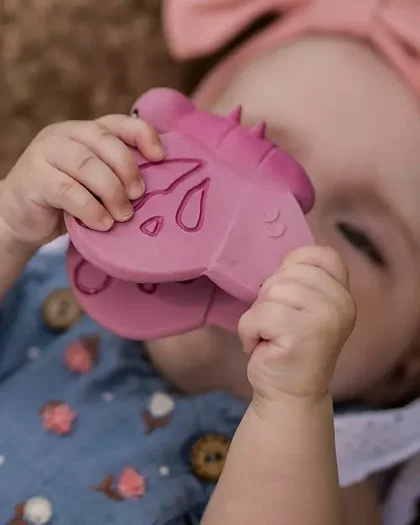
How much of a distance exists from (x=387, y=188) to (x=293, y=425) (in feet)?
0.94

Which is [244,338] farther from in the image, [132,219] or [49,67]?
[49,67]

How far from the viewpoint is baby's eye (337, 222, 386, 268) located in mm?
827

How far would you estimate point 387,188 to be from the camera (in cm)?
82

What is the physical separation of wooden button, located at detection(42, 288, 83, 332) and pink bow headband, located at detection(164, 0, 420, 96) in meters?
0.28

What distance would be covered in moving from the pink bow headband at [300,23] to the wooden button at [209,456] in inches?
14.5

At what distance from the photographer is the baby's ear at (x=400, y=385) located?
906 millimetres

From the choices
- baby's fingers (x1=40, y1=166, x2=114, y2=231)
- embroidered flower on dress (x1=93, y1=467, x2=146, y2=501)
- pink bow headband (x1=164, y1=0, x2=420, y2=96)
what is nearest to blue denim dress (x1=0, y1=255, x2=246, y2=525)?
embroidered flower on dress (x1=93, y1=467, x2=146, y2=501)

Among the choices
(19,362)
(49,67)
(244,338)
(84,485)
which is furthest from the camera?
(49,67)

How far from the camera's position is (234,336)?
83 cm

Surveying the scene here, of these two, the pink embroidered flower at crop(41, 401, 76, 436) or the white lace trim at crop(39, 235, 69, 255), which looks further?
the white lace trim at crop(39, 235, 69, 255)

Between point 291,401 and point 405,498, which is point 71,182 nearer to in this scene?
point 291,401

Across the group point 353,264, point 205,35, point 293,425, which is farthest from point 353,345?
point 205,35

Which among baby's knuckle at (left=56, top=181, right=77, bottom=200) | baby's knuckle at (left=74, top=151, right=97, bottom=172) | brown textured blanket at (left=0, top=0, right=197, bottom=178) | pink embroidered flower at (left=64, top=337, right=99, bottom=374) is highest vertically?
baby's knuckle at (left=74, top=151, right=97, bottom=172)

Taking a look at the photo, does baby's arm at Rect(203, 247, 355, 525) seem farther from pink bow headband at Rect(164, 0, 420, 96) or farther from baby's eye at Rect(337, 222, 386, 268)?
pink bow headband at Rect(164, 0, 420, 96)
